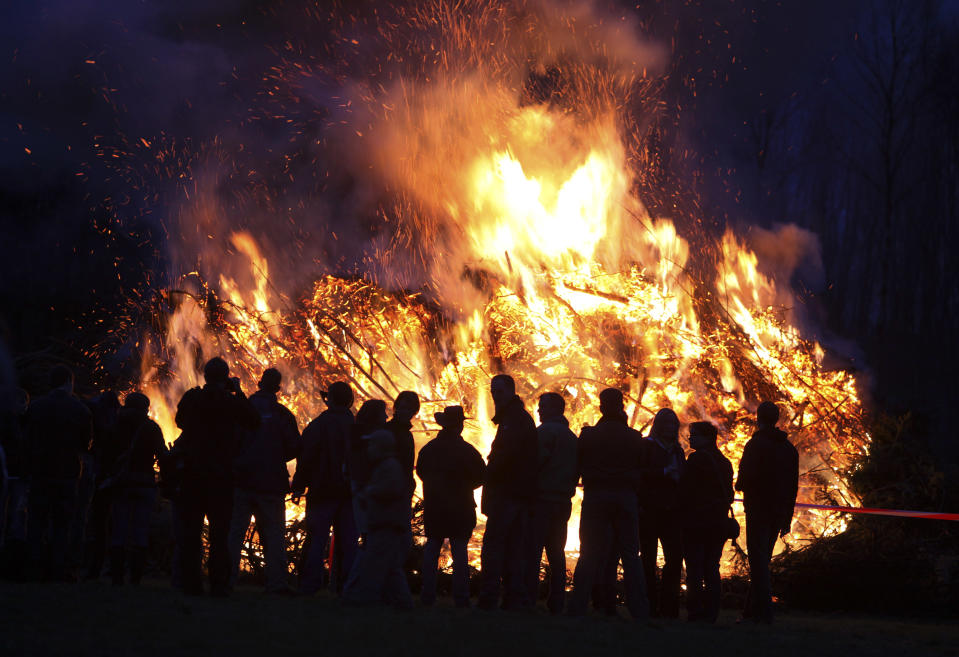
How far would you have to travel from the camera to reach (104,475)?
9195 mm

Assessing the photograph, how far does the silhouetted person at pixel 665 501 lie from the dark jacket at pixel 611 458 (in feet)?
1.74

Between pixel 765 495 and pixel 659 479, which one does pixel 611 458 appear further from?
pixel 765 495

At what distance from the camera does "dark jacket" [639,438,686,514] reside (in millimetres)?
9148

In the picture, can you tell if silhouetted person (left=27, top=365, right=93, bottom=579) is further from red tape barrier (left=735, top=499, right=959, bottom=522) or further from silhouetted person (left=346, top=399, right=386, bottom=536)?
red tape barrier (left=735, top=499, right=959, bottom=522)

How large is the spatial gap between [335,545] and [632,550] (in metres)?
2.70

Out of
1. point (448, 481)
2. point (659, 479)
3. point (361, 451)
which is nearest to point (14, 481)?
point (361, 451)

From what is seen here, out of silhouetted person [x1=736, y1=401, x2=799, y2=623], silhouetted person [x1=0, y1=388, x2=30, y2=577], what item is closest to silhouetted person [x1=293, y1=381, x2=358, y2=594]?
silhouetted person [x1=0, y1=388, x2=30, y2=577]

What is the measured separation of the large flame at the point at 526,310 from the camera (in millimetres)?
14242

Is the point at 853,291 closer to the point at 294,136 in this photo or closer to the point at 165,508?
the point at 294,136

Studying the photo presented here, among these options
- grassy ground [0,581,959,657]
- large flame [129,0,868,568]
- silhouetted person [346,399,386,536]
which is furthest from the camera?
large flame [129,0,868,568]

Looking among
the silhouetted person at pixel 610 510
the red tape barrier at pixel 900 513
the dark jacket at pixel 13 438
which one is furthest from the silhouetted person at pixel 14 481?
the red tape barrier at pixel 900 513

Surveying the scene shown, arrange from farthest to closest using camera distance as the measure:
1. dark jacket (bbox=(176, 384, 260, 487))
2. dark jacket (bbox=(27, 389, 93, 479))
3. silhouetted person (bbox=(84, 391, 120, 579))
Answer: silhouetted person (bbox=(84, 391, 120, 579)) < dark jacket (bbox=(27, 389, 93, 479)) < dark jacket (bbox=(176, 384, 260, 487))

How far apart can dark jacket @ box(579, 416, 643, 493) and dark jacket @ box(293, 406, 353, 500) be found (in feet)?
6.65

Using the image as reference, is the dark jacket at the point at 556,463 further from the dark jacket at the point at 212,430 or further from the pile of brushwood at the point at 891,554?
the pile of brushwood at the point at 891,554
